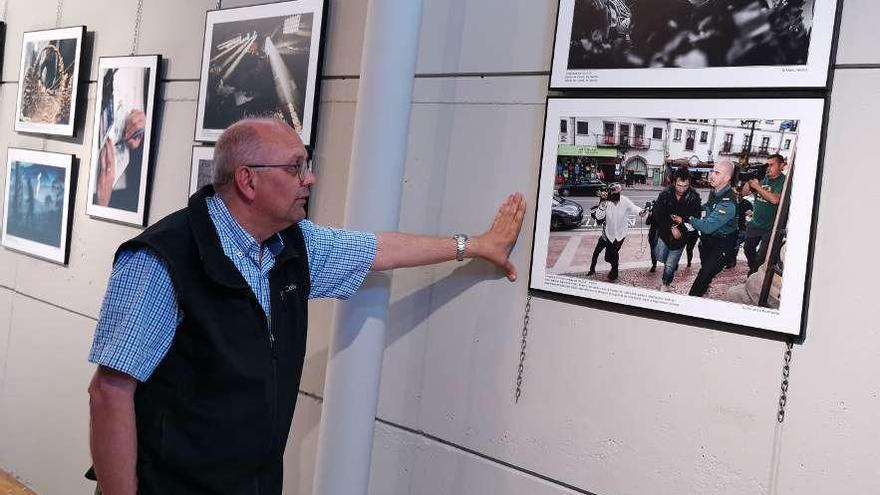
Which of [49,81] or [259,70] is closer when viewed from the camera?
[259,70]

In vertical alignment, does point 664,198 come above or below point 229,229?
above

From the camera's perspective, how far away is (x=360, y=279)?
6.72ft

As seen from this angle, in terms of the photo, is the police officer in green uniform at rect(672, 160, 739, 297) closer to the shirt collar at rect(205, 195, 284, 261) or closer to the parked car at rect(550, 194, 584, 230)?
the parked car at rect(550, 194, 584, 230)

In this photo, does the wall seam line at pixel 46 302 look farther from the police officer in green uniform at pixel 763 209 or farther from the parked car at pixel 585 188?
the police officer in green uniform at pixel 763 209

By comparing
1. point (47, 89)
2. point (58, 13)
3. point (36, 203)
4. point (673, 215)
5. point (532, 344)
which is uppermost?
point (58, 13)

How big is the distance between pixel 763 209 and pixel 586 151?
477 millimetres

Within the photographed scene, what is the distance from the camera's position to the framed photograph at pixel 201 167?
2.89 metres

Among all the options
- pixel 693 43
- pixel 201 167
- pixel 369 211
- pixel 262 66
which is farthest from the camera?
pixel 201 167

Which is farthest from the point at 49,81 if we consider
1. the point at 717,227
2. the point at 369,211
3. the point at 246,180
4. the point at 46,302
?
the point at 717,227

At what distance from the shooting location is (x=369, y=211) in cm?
213

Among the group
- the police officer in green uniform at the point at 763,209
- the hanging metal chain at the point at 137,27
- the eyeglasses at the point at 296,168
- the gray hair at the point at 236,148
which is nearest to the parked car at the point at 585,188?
the police officer in green uniform at the point at 763,209

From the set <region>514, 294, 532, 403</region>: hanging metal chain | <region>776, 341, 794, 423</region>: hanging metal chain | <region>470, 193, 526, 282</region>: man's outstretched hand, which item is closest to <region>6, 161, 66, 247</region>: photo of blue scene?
<region>470, 193, 526, 282</region>: man's outstretched hand

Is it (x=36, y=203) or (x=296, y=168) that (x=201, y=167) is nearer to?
(x=296, y=168)

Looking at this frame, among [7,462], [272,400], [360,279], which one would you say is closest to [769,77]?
[360,279]
